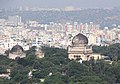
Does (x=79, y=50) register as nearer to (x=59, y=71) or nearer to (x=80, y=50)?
(x=80, y=50)

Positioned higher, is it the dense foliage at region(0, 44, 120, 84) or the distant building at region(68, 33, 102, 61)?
the distant building at region(68, 33, 102, 61)

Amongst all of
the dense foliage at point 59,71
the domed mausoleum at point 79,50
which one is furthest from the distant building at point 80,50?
the dense foliage at point 59,71

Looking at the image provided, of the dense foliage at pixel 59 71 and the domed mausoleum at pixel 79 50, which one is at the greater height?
the domed mausoleum at pixel 79 50

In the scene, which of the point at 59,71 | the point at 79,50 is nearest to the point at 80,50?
the point at 79,50

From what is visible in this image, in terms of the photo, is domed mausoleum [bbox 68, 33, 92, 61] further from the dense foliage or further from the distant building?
the dense foliage

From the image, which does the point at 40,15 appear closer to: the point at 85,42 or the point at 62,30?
the point at 62,30

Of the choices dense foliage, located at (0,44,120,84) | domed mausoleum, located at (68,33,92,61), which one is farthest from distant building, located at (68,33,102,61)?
dense foliage, located at (0,44,120,84)

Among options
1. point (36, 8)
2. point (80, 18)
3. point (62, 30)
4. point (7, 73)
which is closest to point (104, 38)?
point (62, 30)

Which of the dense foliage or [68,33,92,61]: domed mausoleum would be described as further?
[68,33,92,61]: domed mausoleum

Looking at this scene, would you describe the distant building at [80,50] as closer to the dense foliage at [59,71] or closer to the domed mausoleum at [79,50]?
the domed mausoleum at [79,50]
